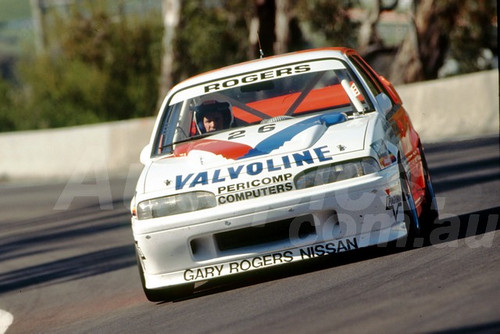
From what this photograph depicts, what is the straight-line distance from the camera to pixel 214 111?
27.8ft

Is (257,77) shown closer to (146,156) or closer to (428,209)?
(146,156)

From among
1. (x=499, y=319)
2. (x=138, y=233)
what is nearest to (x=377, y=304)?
(x=499, y=319)

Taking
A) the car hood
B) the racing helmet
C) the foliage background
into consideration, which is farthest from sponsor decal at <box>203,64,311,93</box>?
the foliage background

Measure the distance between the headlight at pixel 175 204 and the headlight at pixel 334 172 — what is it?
58cm

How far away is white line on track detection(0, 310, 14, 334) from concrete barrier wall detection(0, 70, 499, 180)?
10793 millimetres

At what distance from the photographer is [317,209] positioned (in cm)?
693

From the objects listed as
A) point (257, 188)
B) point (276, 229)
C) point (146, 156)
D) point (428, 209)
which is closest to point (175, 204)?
point (257, 188)

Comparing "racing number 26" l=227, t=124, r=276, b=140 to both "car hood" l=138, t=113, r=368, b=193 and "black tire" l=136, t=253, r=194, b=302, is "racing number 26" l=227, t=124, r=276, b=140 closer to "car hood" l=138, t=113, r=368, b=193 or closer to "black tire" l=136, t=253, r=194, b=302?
"car hood" l=138, t=113, r=368, b=193

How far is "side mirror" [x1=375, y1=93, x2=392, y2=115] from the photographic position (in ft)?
→ 26.3

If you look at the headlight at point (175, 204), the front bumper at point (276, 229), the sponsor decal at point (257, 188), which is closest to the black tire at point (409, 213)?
the front bumper at point (276, 229)

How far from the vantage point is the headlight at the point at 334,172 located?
23.0 feet

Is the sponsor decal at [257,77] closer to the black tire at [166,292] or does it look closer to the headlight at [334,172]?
the headlight at [334,172]

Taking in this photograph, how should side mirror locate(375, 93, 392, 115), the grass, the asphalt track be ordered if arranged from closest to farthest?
the asphalt track
side mirror locate(375, 93, 392, 115)
the grass

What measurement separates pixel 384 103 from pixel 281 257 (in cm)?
165
